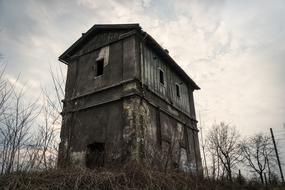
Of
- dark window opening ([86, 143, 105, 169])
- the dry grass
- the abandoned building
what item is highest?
the abandoned building

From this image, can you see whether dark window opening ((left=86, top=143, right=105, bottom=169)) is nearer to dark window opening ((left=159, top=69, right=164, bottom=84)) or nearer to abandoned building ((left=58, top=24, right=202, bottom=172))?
abandoned building ((left=58, top=24, right=202, bottom=172))

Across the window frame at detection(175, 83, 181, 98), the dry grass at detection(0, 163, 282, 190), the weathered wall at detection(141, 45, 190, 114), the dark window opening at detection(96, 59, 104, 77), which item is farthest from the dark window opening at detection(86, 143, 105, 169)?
the window frame at detection(175, 83, 181, 98)

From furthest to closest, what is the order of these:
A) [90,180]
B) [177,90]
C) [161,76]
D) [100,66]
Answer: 1. [177,90]
2. [161,76]
3. [100,66]
4. [90,180]

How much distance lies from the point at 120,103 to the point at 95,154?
2795 millimetres

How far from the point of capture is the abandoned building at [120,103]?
10359mm

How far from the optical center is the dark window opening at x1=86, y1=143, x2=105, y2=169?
10.7m

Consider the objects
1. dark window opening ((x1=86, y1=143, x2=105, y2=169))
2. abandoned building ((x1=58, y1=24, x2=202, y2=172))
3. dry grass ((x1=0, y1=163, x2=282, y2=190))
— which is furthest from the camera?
dark window opening ((x1=86, y1=143, x2=105, y2=169))

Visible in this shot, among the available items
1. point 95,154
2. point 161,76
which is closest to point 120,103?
point 95,154

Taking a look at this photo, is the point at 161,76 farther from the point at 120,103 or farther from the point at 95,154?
the point at 95,154

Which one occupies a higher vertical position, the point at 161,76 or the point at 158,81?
the point at 161,76

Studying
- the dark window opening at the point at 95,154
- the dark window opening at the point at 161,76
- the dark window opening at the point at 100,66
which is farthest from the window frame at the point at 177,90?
the dark window opening at the point at 95,154

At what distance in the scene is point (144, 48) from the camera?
42.2 ft

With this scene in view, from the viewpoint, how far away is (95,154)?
11.1 metres

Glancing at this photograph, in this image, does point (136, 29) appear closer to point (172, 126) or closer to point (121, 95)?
point (121, 95)
